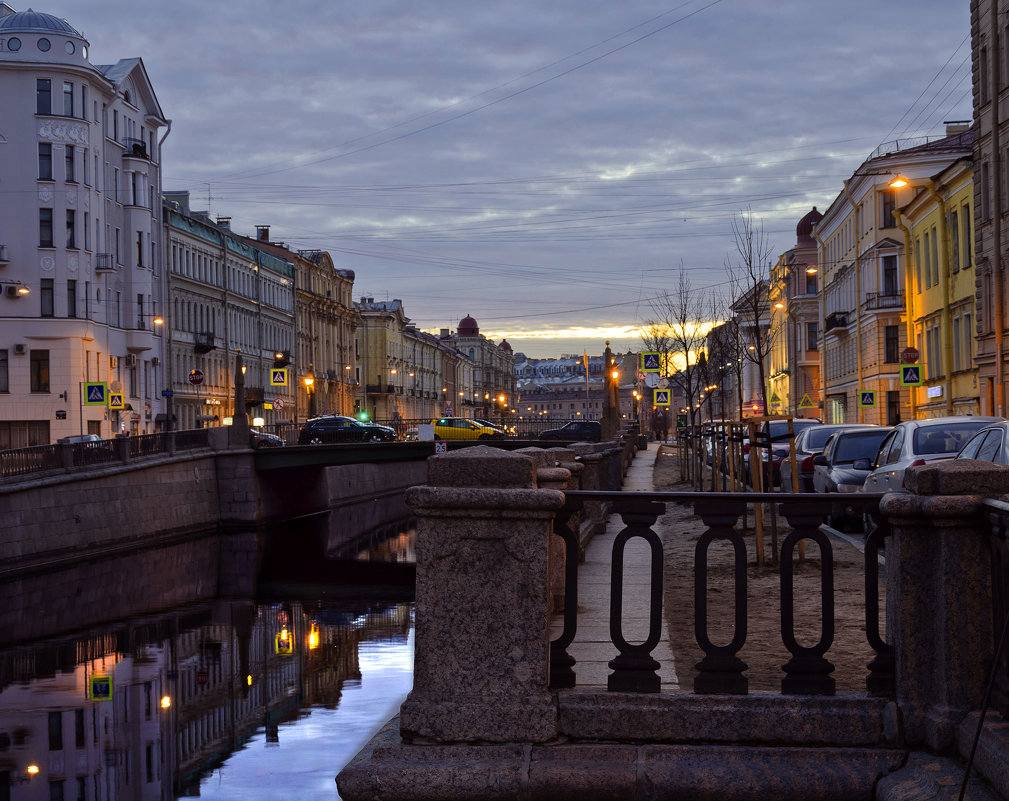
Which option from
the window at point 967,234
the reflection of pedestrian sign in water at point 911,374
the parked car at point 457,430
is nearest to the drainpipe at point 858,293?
the parked car at point 457,430

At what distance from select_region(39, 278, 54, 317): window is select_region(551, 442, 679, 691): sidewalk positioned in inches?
1670

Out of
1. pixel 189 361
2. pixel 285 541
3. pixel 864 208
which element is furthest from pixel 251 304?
pixel 285 541

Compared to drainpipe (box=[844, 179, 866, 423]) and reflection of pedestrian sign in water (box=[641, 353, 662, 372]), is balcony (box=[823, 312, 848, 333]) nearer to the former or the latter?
drainpipe (box=[844, 179, 866, 423])

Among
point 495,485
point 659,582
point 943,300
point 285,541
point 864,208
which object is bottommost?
point 285,541

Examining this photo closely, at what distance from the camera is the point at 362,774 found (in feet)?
19.9

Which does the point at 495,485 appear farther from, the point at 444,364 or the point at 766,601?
the point at 444,364

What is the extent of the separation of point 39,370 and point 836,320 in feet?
135

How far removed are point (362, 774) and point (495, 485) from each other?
4.63ft

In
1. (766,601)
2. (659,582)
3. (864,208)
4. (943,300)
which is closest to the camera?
(659,582)

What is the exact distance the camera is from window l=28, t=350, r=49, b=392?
54.5 meters

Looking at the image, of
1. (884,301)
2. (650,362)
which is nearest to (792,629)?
(650,362)

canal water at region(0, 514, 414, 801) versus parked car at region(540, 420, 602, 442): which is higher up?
parked car at region(540, 420, 602, 442)

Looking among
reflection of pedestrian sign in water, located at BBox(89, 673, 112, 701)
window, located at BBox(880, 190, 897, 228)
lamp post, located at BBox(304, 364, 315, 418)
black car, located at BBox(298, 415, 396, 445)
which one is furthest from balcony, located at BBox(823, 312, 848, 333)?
reflection of pedestrian sign in water, located at BBox(89, 673, 112, 701)

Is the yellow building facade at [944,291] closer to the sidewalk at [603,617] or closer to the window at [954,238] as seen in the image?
the window at [954,238]
